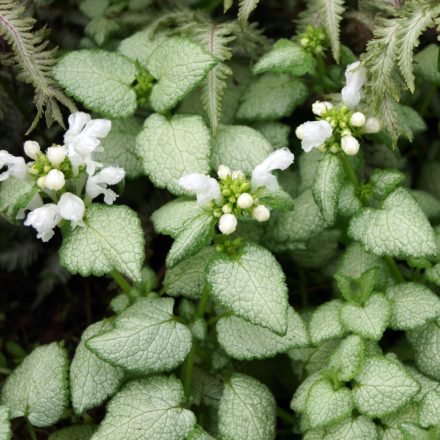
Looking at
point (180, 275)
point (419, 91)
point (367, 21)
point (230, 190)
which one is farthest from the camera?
point (419, 91)

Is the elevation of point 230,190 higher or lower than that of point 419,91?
higher

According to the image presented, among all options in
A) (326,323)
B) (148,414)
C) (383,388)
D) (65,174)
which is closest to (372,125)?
(326,323)

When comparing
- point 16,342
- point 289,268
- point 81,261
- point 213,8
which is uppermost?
point 213,8

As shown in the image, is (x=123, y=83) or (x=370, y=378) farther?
(x=123, y=83)

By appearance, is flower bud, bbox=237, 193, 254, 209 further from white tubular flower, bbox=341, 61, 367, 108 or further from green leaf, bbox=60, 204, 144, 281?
white tubular flower, bbox=341, 61, 367, 108

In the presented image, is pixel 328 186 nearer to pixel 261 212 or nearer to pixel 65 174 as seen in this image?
pixel 261 212

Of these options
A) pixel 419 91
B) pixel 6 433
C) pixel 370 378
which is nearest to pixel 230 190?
pixel 370 378

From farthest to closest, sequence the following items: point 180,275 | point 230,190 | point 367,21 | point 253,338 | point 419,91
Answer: point 419,91, point 367,21, point 180,275, point 253,338, point 230,190

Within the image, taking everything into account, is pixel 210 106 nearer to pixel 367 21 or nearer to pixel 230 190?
pixel 230 190
